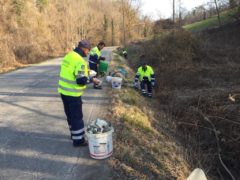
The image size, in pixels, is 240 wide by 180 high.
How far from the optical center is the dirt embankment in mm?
7434

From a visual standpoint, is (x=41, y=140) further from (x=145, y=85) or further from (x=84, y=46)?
(x=145, y=85)

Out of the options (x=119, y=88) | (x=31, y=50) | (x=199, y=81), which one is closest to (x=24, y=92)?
(x=119, y=88)

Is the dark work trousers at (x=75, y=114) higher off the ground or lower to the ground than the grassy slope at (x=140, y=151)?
higher

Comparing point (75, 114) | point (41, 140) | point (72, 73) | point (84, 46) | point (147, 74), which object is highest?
point (84, 46)

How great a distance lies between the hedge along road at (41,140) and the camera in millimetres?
4953

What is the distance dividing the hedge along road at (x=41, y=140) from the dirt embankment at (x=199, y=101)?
2.69 meters

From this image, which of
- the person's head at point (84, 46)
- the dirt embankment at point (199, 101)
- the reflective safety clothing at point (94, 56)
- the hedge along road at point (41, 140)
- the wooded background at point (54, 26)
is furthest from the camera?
the wooded background at point (54, 26)

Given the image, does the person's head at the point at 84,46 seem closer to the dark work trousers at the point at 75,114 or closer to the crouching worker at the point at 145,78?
the dark work trousers at the point at 75,114

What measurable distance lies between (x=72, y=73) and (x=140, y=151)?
220 cm

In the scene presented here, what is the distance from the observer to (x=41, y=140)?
624 cm

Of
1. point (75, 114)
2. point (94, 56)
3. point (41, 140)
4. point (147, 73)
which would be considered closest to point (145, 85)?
point (147, 73)

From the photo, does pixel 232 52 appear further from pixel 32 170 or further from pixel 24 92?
pixel 32 170

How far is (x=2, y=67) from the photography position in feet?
67.5

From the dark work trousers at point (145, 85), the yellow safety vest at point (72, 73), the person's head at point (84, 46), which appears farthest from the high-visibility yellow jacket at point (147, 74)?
the yellow safety vest at point (72, 73)
